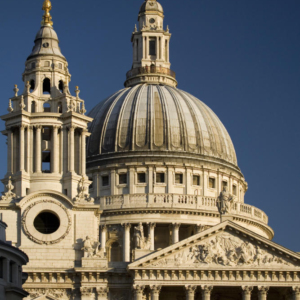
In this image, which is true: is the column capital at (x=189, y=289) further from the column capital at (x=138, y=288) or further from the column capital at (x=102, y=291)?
the column capital at (x=102, y=291)

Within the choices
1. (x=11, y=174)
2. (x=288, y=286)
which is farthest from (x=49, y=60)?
(x=288, y=286)

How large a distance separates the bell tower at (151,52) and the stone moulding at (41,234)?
1390 inches

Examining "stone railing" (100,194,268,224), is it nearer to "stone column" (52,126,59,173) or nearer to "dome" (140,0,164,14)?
"stone column" (52,126,59,173)

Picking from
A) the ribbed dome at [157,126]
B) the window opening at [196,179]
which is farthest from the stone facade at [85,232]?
the ribbed dome at [157,126]

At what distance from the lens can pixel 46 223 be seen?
371ft

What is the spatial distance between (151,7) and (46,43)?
30791mm

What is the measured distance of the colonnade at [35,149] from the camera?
11362 centimetres

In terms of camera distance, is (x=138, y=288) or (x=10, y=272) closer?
(x=10, y=272)

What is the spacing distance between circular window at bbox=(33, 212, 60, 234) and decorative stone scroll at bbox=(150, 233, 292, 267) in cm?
901

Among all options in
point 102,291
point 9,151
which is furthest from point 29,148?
point 102,291

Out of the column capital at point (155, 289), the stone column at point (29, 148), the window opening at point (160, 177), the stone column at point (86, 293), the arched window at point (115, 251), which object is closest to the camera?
the column capital at point (155, 289)

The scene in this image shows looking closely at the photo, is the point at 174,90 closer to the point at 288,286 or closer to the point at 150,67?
the point at 150,67

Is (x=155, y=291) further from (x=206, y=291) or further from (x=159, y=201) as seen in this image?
(x=159, y=201)

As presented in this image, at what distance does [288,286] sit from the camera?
111 meters
